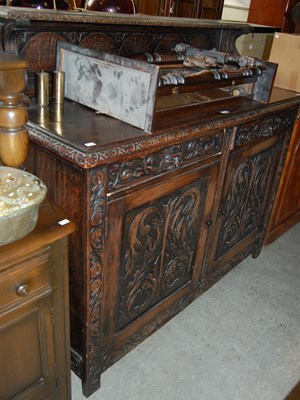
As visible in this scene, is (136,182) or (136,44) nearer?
(136,182)

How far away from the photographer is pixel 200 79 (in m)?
1.47

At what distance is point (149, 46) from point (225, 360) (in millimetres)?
1500

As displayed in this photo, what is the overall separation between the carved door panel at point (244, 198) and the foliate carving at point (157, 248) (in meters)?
0.21

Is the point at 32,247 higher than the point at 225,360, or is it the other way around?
the point at 32,247

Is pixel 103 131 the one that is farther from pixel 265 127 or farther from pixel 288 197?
pixel 288 197

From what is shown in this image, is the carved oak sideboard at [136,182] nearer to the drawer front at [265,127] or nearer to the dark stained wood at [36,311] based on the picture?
the drawer front at [265,127]

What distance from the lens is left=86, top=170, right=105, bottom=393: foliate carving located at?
3.79 feet

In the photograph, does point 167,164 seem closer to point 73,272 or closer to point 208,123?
point 208,123

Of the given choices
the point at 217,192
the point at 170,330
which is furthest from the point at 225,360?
the point at 217,192

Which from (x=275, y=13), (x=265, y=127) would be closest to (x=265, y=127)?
(x=265, y=127)

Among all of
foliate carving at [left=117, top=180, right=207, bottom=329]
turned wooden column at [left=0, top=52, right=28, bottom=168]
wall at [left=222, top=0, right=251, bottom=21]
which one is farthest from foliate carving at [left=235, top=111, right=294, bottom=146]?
wall at [left=222, top=0, right=251, bottom=21]

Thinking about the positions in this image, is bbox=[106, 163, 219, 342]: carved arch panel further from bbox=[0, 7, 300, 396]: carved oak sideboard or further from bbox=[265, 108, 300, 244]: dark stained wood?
bbox=[265, 108, 300, 244]: dark stained wood

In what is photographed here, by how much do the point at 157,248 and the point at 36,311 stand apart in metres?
0.59

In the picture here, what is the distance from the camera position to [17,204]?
36.7 inches
